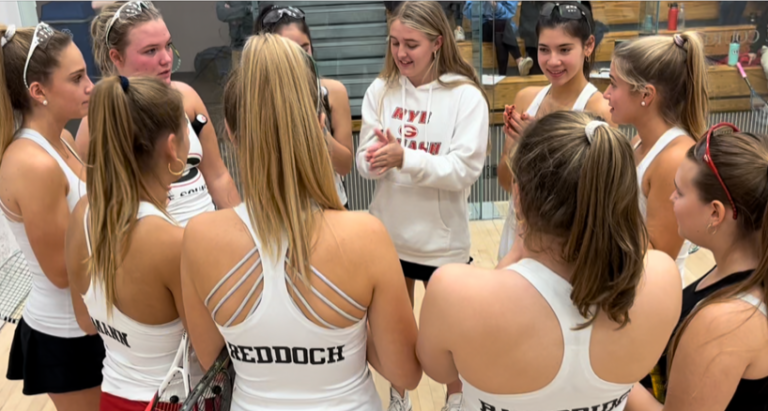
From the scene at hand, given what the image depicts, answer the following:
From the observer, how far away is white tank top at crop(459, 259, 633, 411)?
4.02 feet

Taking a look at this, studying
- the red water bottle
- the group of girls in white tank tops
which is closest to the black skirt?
the group of girls in white tank tops

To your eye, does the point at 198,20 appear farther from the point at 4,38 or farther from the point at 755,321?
the point at 755,321

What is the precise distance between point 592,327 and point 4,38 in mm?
1961

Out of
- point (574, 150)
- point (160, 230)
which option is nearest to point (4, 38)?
point (160, 230)

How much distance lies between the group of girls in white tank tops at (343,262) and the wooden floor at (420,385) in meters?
1.19

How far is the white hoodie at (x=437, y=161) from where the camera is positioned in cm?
252

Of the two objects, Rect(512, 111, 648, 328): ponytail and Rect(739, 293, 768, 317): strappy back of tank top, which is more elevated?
Rect(512, 111, 648, 328): ponytail

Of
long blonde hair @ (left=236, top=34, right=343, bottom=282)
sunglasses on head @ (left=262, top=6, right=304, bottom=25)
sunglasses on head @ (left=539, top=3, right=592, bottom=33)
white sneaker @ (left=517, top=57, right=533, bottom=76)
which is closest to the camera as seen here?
long blonde hair @ (left=236, top=34, right=343, bottom=282)

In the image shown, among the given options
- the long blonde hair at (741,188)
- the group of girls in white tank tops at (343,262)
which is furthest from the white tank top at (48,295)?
the long blonde hair at (741,188)

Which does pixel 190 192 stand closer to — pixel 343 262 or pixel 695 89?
pixel 343 262

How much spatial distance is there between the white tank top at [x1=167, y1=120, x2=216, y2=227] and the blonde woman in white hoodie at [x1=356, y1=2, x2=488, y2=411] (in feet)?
2.14

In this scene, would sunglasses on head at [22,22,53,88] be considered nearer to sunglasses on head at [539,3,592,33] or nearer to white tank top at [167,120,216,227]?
white tank top at [167,120,216,227]

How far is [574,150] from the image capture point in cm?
120

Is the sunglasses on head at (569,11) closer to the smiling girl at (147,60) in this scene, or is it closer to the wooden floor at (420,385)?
the smiling girl at (147,60)
